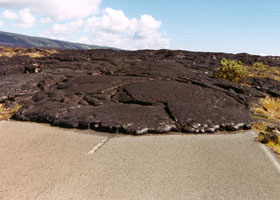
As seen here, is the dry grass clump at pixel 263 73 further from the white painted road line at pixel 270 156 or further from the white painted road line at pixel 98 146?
the white painted road line at pixel 98 146

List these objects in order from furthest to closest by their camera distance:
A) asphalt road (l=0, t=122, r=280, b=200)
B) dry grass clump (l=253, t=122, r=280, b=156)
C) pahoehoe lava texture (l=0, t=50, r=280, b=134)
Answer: pahoehoe lava texture (l=0, t=50, r=280, b=134) < dry grass clump (l=253, t=122, r=280, b=156) < asphalt road (l=0, t=122, r=280, b=200)

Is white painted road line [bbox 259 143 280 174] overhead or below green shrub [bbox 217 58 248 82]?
below

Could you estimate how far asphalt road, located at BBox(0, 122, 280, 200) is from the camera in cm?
374

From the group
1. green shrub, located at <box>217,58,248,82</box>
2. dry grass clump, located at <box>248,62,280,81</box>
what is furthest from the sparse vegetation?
dry grass clump, located at <box>248,62,280,81</box>

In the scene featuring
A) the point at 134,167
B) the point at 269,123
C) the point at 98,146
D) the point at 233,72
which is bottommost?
the point at 98,146

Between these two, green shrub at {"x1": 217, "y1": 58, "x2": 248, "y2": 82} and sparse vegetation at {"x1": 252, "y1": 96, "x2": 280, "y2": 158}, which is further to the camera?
green shrub at {"x1": 217, "y1": 58, "x2": 248, "y2": 82}

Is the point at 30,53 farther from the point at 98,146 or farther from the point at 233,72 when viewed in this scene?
the point at 98,146

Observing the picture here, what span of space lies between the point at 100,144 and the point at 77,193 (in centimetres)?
221

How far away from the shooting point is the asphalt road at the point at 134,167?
3.74m

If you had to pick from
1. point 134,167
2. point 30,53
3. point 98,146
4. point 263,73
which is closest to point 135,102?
point 98,146

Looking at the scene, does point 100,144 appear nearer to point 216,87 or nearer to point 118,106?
point 118,106

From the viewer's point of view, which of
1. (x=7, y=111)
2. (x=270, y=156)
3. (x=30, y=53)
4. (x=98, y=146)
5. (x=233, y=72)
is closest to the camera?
(x=270, y=156)

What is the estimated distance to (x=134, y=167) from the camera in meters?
4.59

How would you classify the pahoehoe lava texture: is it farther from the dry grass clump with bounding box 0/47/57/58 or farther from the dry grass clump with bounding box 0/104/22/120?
the dry grass clump with bounding box 0/47/57/58
